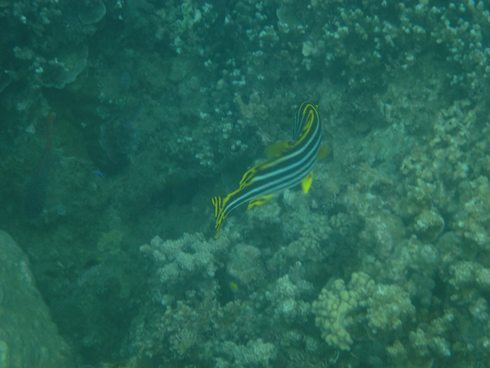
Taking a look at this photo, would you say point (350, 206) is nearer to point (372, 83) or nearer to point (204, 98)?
point (372, 83)

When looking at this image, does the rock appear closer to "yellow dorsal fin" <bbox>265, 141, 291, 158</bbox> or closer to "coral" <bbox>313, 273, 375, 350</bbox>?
"coral" <bbox>313, 273, 375, 350</bbox>

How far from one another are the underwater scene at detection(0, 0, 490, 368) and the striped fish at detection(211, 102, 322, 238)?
0.02 metres

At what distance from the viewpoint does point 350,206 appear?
4945 millimetres

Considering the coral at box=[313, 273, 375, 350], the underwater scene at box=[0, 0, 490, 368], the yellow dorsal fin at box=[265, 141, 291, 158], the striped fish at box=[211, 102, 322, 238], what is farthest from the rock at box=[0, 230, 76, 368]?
the yellow dorsal fin at box=[265, 141, 291, 158]

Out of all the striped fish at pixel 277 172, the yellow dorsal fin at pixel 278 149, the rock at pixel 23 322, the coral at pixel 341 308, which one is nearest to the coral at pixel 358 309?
the coral at pixel 341 308

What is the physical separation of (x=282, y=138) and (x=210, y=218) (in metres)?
1.63

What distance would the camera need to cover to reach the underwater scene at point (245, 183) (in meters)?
4.04

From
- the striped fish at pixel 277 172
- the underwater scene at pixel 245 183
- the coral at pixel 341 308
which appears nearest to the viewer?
the striped fish at pixel 277 172

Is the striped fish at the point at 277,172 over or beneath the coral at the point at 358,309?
over

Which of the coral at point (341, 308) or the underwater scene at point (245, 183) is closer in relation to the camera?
the coral at point (341, 308)

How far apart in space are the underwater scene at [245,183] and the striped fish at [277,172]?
20 mm

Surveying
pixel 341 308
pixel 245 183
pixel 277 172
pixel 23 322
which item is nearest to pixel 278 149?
pixel 277 172

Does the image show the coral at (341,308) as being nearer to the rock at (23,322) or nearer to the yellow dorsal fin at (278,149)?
the yellow dorsal fin at (278,149)

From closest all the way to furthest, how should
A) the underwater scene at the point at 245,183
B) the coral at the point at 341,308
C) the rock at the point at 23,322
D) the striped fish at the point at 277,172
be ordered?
the striped fish at the point at 277,172 → the coral at the point at 341,308 → the underwater scene at the point at 245,183 → the rock at the point at 23,322
